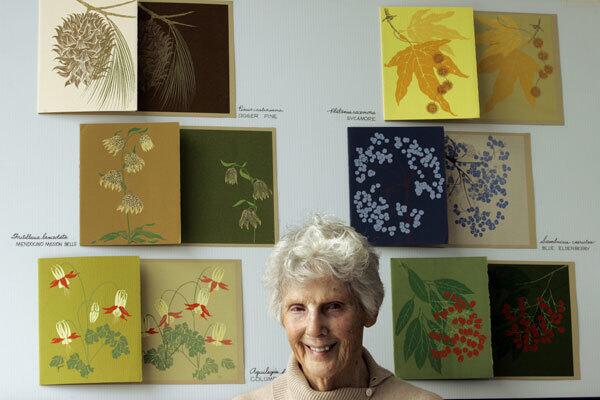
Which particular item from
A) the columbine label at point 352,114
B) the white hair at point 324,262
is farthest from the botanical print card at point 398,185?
the white hair at point 324,262

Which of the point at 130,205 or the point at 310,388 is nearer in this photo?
the point at 310,388

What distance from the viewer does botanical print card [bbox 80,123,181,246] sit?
2281 millimetres

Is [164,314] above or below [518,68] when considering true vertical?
below

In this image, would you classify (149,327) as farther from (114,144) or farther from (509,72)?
(509,72)

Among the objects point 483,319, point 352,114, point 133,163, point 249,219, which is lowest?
point 483,319

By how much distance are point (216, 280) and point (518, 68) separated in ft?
2.89

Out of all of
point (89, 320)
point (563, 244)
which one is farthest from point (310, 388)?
point (563, 244)

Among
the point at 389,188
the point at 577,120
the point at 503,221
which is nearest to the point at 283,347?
the point at 389,188

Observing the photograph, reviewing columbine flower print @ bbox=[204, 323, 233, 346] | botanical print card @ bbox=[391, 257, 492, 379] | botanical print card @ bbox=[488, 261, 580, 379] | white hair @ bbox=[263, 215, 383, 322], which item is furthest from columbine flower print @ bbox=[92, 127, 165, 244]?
botanical print card @ bbox=[488, 261, 580, 379]

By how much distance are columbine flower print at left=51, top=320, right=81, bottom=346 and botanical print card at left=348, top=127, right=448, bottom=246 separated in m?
0.66

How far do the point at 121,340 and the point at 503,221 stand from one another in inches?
36.0

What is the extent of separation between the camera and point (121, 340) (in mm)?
2240

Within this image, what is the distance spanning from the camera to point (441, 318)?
7.85ft

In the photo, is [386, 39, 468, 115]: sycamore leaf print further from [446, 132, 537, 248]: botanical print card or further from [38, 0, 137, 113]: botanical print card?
[38, 0, 137, 113]: botanical print card
